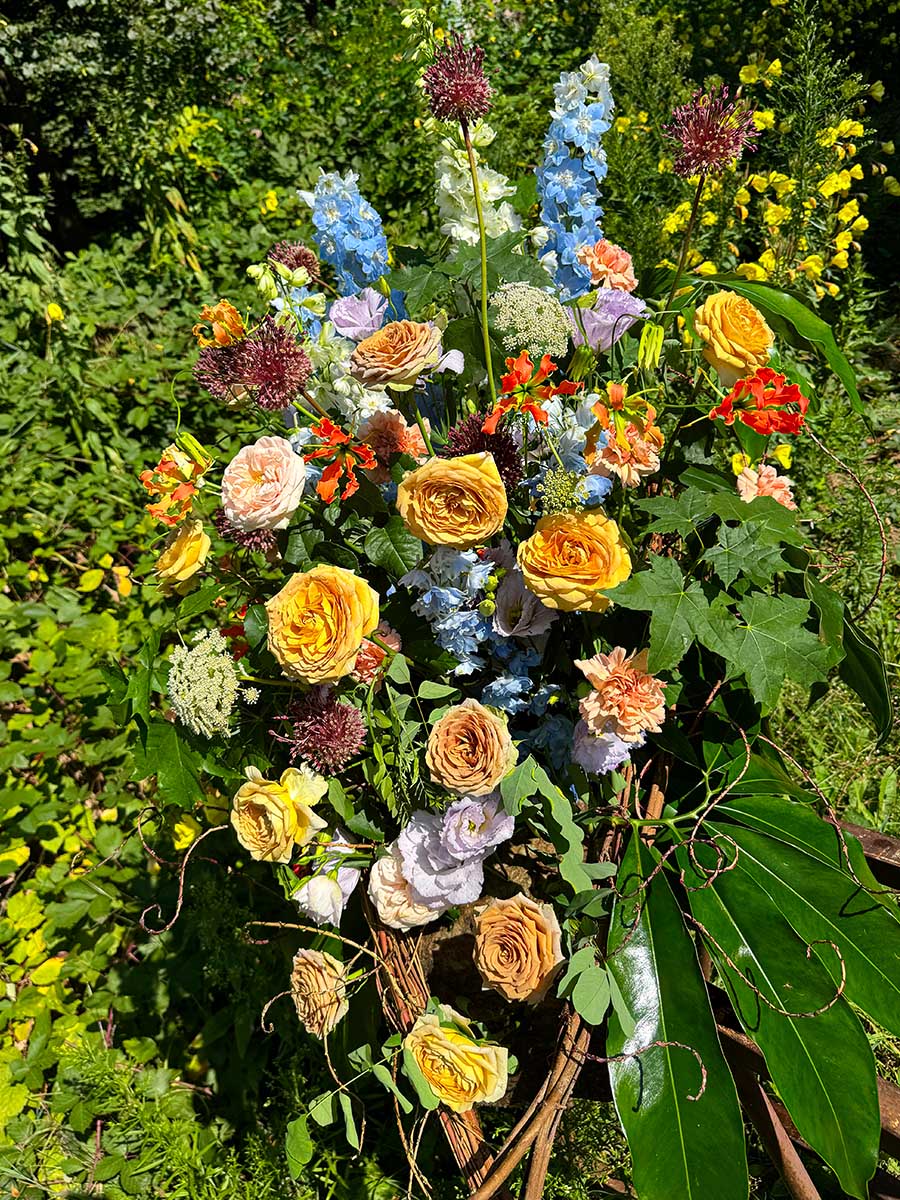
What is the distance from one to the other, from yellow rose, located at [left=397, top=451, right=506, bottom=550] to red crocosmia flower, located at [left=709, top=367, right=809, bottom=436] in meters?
0.26

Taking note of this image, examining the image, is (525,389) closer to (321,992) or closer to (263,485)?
(263,485)

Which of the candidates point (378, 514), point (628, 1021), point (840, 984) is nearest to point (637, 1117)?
point (628, 1021)

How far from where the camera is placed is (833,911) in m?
0.91

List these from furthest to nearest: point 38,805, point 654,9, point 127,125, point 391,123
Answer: point 654,9 → point 391,123 → point 127,125 → point 38,805

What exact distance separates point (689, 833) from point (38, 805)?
5.25 ft

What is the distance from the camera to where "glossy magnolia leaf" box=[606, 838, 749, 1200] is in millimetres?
819

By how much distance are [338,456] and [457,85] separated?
392mm

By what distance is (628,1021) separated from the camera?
0.88 metres

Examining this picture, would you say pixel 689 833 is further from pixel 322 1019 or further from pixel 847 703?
pixel 847 703

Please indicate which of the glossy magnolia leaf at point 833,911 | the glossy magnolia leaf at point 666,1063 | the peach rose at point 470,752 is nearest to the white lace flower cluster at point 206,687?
the peach rose at point 470,752

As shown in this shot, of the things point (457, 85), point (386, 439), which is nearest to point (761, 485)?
point (386, 439)

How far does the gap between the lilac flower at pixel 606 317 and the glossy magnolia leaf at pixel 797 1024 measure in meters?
0.62

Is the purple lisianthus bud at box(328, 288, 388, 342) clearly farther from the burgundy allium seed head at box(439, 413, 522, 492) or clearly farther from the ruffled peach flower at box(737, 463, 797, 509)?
the ruffled peach flower at box(737, 463, 797, 509)

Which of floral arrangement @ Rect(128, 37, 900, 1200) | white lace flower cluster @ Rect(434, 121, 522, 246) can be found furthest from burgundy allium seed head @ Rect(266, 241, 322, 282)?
white lace flower cluster @ Rect(434, 121, 522, 246)
